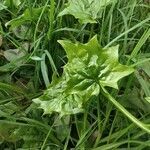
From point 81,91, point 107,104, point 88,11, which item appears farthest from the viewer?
point 88,11

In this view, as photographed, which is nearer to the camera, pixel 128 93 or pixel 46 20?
pixel 128 93

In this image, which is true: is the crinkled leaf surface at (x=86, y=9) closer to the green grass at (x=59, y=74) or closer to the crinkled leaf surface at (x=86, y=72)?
the green grass at (x=59, y=74)

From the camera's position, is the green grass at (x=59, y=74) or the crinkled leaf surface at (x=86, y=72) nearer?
the crinkled leaf surface at (x=86, y=72)

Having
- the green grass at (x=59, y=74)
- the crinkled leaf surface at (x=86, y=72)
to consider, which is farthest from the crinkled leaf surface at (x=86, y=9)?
the crinkled leaf surface at (x=86, y=72)

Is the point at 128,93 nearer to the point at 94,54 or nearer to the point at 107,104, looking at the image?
the point at 107,104

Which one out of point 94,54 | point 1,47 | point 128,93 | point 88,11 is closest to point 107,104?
point 128,93

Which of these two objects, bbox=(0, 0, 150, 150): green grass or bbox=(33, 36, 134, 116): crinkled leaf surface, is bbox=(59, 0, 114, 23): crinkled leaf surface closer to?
bbox=(0, 0, 150, 150): green grass

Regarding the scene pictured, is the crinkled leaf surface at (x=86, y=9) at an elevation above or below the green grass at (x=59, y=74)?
above
